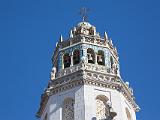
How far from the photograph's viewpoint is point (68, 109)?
142 ft

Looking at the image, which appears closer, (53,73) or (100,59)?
(53,73)

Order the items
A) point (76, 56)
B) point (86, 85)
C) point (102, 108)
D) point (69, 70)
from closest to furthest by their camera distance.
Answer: point (102, 108)
point (86, 85)
point (69, 70)
point (76, 56)

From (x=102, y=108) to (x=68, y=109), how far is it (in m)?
2.67

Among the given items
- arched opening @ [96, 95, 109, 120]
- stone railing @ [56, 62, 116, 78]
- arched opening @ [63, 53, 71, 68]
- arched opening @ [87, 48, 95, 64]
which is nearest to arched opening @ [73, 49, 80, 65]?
arched opening @ [63, 53, 71, 68]

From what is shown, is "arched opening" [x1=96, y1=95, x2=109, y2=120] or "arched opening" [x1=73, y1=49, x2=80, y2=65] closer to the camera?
"arched opening" [x1=96, y1=95, x2=109, y2=120]

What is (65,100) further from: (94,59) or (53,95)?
(94,59)

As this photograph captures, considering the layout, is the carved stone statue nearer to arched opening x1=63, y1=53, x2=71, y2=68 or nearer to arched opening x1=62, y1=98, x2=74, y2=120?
arched opening x1=63, y1=53, x2=71, y2=68

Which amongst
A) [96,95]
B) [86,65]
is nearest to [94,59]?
[86,65]

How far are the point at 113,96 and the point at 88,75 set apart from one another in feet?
9.03

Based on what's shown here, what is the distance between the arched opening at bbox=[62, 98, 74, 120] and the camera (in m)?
42.6

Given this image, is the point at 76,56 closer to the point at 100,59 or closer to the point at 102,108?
the point at 100,59

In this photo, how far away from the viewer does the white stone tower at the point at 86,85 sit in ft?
140

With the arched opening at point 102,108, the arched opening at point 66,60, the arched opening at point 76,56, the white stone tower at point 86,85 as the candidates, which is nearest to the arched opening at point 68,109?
the white stone tower at point 86,85

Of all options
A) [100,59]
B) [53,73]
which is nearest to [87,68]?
[100,59]
